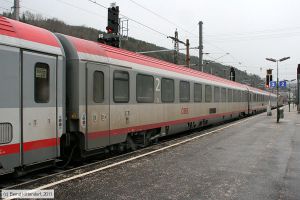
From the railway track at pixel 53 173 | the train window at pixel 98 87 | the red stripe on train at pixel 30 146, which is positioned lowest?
the railway track at pixel 53 173

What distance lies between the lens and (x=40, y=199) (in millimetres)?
6301

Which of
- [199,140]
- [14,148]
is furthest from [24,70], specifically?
[199,140]

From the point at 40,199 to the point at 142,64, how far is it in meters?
6.86

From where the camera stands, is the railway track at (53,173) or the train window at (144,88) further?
the train window at (144,88)

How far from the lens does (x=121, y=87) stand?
10.7m

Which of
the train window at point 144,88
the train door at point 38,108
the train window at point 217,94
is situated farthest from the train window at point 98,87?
the train window at point 217,94

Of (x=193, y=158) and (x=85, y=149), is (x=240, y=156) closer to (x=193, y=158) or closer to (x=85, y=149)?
(x=193, y=158)

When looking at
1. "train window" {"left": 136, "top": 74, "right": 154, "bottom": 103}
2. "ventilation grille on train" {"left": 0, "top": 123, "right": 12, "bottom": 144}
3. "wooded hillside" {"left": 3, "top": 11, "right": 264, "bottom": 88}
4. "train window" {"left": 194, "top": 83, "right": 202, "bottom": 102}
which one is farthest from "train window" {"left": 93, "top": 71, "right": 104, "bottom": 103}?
"wooded hillside" {"left": 3, "top": 11, "right": 264, "bottom": 88}

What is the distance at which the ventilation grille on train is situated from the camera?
21.7 feet

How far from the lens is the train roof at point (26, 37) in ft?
22.7

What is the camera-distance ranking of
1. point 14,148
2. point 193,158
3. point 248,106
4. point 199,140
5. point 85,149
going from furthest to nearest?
point 248,106 → point 199,140 → point 193,158 → point 85,149 → point 14,148

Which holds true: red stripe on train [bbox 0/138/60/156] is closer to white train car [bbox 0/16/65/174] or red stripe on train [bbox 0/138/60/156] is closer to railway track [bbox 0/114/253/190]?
white train car [bbox 0/16/65/174]

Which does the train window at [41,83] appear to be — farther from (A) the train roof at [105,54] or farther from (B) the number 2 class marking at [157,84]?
(B) the number 2 class marking at [157,84]

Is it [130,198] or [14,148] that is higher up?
[14,148]
